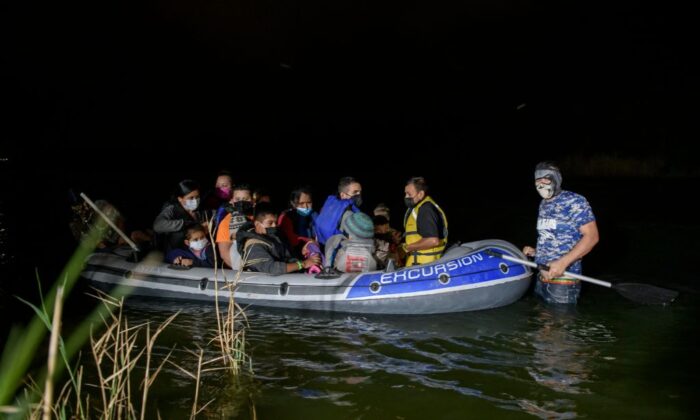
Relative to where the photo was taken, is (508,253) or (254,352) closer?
(254,352)

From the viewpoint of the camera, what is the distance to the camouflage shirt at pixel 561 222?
19.3 ft

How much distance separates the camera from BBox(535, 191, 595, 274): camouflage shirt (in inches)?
231

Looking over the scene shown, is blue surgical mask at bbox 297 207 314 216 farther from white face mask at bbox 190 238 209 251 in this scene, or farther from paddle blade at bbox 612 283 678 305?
paddle blade at bbox 612 283 678 305

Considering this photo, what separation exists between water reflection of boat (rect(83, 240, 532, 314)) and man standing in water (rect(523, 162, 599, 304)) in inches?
22.8

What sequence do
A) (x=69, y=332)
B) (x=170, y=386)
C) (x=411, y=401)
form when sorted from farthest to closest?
(x=69, y=332), (x=170, y=386), (x=411, y=401)

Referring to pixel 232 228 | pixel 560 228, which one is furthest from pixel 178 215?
pixel 560 228

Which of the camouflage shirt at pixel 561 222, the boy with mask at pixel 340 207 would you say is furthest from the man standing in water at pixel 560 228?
the boy with mask at pixel 340 207

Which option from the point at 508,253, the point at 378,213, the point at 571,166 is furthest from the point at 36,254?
the point at 571,166

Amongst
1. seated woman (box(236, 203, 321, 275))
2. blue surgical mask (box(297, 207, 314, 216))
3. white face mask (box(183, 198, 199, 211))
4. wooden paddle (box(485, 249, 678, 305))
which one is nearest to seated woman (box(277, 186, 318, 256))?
blue surgical mask (box(297, 207, 314, 216))

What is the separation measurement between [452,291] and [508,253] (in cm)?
75

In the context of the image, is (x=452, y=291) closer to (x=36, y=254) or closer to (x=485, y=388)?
(x=485, y=388)

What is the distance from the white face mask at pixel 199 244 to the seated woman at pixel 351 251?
1.49 m

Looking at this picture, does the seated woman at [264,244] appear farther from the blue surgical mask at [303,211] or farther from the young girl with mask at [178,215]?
the young girl with mask at [178,215]

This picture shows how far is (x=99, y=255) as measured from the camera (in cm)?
804
